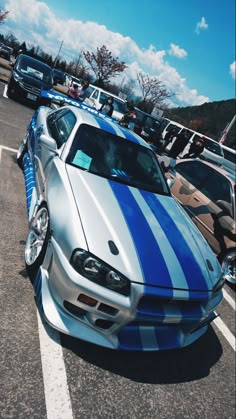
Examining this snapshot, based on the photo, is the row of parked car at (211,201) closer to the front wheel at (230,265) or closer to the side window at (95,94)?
the front wheel at (230,265)

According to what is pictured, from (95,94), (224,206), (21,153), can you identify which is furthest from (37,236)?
(95,94)

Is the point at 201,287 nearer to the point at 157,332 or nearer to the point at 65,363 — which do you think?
the point at 157,332

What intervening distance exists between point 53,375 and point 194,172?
4.88 meters

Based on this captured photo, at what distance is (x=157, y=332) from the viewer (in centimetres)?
246

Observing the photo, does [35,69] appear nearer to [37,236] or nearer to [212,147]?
[212,147]

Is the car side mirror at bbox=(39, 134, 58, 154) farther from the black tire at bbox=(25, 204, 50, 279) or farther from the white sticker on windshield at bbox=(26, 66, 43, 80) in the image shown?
the white sticker on windshield at bbox=(26, 66, 43, 80)

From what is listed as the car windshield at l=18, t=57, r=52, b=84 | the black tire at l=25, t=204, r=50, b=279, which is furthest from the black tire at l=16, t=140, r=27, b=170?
the car windshield at l=18, t=57, r=52, b=84

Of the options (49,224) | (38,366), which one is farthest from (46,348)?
→ (49,224)

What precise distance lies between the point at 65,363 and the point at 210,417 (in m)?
1.24

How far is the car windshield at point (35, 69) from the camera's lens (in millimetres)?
11941

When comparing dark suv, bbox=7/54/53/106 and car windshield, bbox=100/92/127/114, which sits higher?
car windshield, bbox=100/92/127/114

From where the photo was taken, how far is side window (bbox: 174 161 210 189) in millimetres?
6062

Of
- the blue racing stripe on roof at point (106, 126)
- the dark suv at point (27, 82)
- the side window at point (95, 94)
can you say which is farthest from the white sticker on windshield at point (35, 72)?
the blue racing stripe on roof at point (106, 126)

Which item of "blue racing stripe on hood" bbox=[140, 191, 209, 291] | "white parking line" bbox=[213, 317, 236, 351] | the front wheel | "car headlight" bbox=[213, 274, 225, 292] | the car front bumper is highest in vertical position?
"blue racing stripe on hood" bbox=[140, 191, 209, 291]
